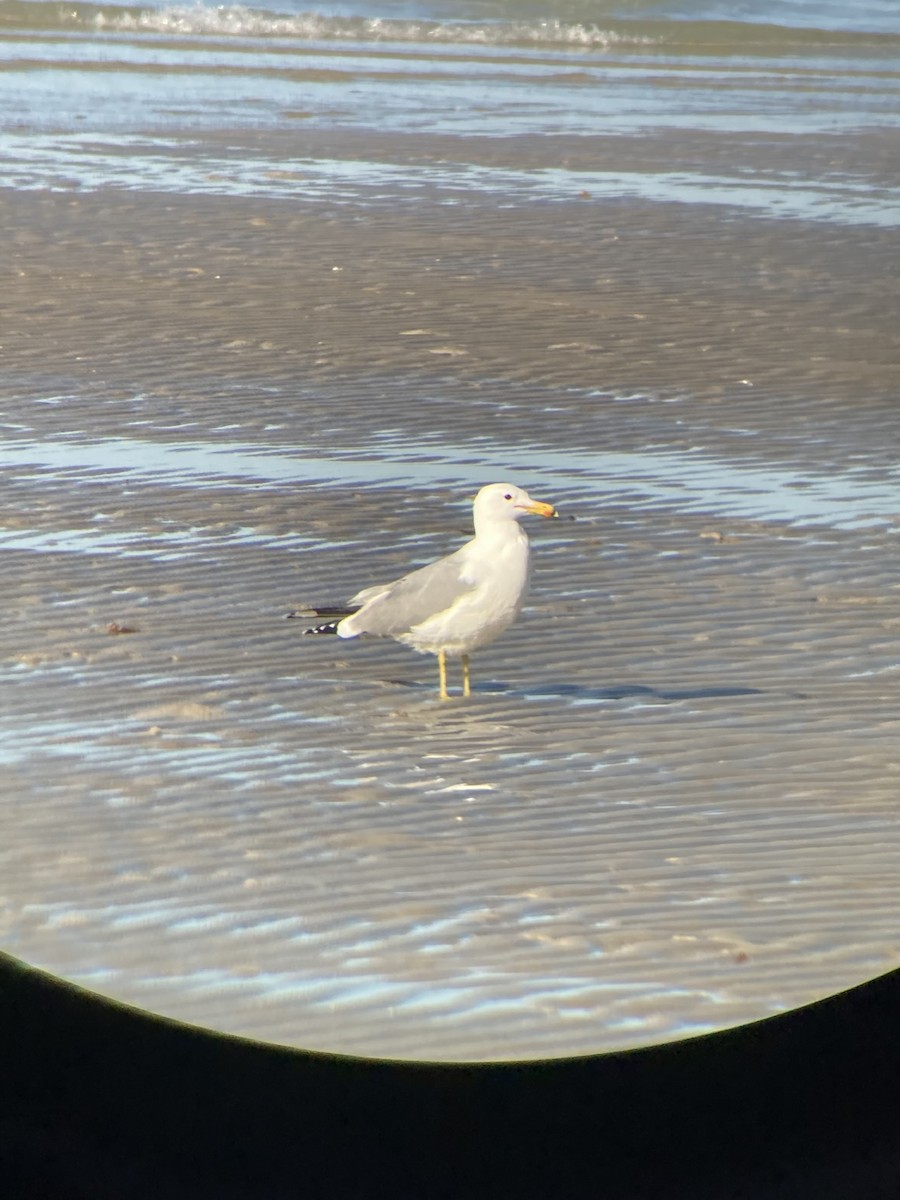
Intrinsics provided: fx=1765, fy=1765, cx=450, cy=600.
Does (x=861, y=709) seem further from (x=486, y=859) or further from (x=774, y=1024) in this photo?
(x=774, y=1024)

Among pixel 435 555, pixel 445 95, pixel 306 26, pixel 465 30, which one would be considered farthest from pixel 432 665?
pixel 465 30

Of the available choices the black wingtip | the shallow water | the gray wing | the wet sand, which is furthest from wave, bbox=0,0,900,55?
the gray wing

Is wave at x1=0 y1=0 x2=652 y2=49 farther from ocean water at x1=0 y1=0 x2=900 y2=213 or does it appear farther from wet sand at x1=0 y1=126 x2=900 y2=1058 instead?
wet sand at x1=0 y1=126 x2=900 y2=1058

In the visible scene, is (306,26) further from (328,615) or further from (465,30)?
(328,615)

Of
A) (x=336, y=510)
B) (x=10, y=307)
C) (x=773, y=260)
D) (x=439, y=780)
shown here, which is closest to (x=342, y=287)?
(x=10, y=307)

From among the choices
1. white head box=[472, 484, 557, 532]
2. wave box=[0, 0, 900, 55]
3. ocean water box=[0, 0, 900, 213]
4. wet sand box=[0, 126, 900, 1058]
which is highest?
wave box=[0, 0, 900, 55]

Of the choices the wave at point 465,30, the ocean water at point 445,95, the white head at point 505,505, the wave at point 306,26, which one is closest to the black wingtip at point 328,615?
the white head at point 505,505
